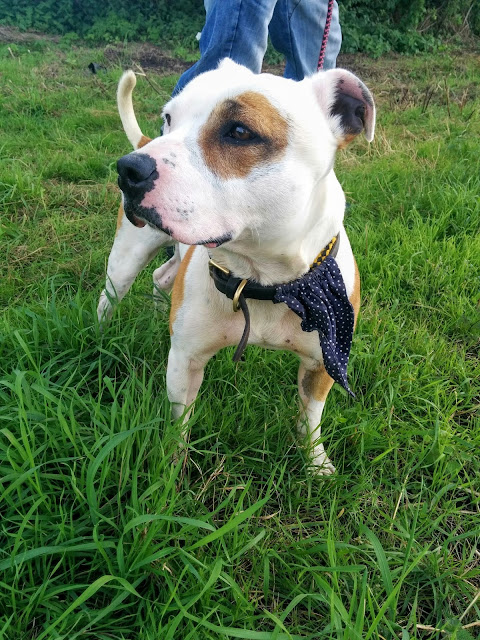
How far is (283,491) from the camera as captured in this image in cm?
193

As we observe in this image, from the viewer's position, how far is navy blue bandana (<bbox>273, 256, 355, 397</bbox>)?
1740mm

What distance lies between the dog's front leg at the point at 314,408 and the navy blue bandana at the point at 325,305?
161mm

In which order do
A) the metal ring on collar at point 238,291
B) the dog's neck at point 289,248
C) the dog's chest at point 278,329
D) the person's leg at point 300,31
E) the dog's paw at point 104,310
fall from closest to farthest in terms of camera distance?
the dog's neck at point 289,248 → the metal ring on collar at point 238,291 → the dog's chest at point 278,329 → the dog's paw at point 104,310 → the person's leg at point 300,31

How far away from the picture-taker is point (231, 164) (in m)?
1.42

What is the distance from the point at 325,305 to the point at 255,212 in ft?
1.55

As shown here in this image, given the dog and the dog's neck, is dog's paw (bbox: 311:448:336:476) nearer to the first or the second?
the dog

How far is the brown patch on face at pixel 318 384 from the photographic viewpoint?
202 centimetres

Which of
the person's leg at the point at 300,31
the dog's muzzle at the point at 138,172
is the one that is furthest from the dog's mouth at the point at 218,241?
the person's leg at the point at 300,31

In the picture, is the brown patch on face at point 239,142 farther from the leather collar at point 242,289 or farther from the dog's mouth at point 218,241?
the leather collar at point 242,289

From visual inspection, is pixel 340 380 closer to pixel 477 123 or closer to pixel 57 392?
pixel 57 392

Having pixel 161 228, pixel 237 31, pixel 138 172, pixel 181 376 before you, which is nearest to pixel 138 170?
pixel 138 172

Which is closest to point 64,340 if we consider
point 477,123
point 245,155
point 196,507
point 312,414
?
point 196,507

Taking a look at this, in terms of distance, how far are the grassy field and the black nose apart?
786mm

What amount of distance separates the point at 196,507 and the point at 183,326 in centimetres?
65
